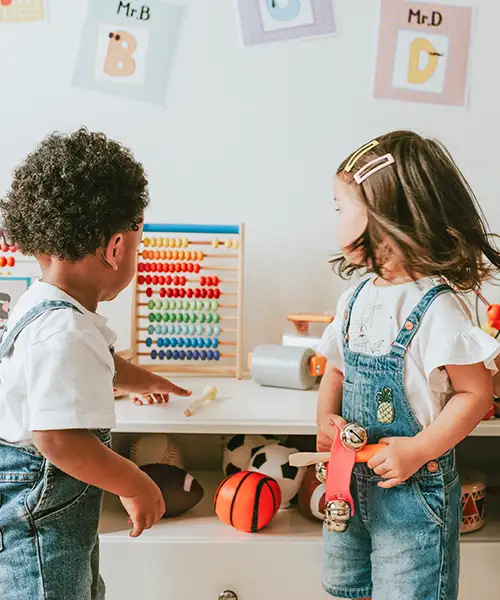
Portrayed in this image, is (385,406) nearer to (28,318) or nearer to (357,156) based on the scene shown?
(357,156)

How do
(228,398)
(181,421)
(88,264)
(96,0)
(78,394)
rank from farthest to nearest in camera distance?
(96,0) < (228,398) < (181,421) < (88,264) < (78,394)

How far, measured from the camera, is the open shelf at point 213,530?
129 centimetres

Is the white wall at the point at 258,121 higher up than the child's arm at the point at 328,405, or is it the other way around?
the white wall at the point at 258,121

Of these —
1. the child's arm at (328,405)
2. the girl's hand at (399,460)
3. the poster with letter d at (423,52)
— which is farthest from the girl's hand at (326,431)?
the poster with letter d at (423,52)

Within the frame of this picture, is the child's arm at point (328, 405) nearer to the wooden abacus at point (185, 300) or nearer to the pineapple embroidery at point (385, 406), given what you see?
the pineapple embroidery at point (385, 406)

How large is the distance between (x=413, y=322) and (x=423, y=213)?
0.15 meters

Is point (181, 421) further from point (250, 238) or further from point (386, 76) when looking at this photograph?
point (386, 76)

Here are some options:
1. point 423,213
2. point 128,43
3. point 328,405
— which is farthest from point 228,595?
point 128,43

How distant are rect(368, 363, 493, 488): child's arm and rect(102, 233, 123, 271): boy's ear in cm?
46

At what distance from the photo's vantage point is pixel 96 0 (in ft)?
5.54

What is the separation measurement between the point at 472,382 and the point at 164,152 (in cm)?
98

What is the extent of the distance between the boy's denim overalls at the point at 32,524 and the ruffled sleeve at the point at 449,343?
0.48m

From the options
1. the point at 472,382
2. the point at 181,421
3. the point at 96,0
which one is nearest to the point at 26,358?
the point at 181,421

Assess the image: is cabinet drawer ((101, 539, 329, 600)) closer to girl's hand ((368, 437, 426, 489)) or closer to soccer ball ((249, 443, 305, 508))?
soccer ball ((249, 443, 305, 508))
